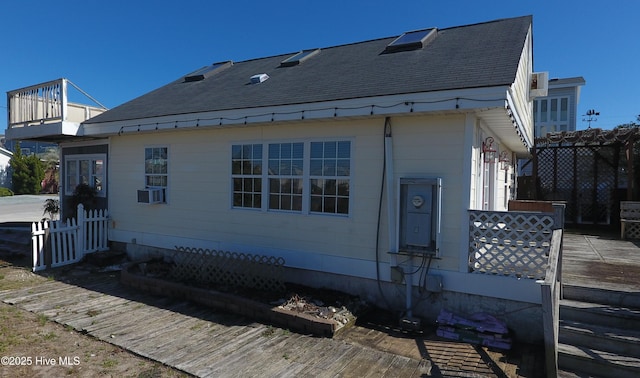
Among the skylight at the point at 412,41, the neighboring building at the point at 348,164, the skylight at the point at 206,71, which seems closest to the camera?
the neighboring building at the point at 348,164

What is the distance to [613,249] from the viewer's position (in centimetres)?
824

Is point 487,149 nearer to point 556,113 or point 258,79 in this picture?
point 258,79

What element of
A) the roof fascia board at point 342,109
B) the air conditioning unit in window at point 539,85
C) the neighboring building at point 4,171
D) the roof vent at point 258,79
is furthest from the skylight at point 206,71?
the neighboring building at point 4,171

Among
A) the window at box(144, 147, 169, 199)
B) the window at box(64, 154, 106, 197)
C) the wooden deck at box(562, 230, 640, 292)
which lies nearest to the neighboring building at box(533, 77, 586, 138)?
the wooden deck at box(562, 230, 640, 292)

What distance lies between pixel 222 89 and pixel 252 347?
6211 millimetres

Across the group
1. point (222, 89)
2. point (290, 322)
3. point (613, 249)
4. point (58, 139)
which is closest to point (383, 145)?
point (290, 322)

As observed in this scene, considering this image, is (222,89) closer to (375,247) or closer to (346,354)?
(375,247)

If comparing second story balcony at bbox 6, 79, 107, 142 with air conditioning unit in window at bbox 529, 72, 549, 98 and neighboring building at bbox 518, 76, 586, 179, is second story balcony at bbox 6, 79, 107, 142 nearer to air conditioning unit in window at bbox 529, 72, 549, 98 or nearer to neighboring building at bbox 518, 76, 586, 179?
air conditioning unit in window at bbox 529, 72, 549, 98

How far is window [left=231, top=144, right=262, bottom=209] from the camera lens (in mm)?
6949

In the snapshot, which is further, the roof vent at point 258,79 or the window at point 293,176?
the roof vent at point 258,79

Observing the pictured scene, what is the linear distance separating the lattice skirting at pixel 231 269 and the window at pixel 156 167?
6.33 ft

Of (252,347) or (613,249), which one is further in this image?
(613,249)

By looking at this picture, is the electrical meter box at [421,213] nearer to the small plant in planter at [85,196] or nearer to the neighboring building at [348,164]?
the neighboring building at [348,164]

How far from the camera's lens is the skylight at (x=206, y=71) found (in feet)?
35.5
